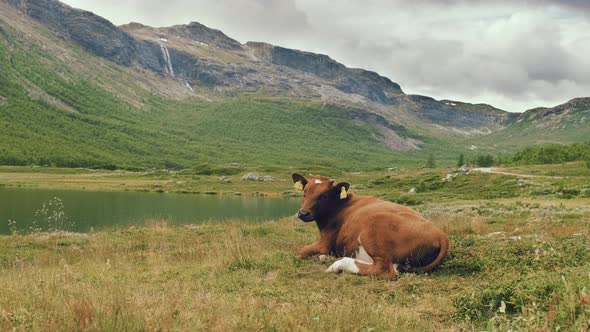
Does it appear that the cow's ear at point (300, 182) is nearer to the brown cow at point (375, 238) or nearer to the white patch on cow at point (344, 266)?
the brown cow at point (375, 238)

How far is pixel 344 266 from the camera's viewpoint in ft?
37.3

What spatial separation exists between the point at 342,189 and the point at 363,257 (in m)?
2.76

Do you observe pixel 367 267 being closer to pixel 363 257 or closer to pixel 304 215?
pixel 363 257

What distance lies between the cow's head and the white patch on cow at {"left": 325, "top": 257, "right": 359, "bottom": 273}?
214 cm

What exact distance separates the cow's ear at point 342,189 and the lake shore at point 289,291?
7.53 ft

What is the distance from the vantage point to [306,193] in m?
14.0

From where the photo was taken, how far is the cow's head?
1362 centimetres

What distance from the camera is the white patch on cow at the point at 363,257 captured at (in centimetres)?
1155

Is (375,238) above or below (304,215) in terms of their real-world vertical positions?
below

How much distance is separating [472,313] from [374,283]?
10.3 feet

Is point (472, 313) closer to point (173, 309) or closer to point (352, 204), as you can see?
point (173, 309)

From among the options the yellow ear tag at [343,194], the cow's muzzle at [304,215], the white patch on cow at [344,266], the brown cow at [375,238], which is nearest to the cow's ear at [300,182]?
the brown cow at [375,238]

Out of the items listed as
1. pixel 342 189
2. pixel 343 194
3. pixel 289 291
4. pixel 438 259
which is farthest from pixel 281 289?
pixel 342 189

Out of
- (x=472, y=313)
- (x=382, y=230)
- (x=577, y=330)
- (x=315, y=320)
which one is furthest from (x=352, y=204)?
(x=577, y=330)
